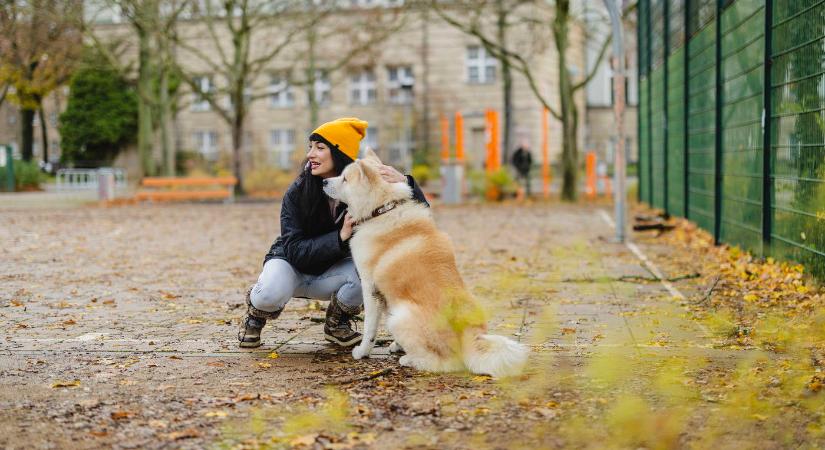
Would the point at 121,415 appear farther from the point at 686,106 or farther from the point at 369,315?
the point at 686,106

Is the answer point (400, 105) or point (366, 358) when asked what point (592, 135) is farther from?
point (366, 358)

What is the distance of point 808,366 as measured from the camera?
5363 mm

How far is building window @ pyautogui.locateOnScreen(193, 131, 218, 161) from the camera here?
2085 inches

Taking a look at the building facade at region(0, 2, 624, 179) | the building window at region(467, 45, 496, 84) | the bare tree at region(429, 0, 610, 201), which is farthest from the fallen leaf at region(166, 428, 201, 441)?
the building window at region(467, 45, 496, 84)

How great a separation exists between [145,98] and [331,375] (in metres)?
28.3

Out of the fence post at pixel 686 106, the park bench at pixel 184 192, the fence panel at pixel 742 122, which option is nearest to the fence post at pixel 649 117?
the fence post at pixel 686 106

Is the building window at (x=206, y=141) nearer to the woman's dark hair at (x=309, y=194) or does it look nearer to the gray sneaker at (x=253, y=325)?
the gray sneaker at (x=253, y=325)

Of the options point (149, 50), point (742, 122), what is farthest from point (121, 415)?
point (149, 50)

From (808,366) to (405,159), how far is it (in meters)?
42.7

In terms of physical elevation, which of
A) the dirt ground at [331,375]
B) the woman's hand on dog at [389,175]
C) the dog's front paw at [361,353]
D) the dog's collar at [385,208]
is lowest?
the dirt ground at [331,375]

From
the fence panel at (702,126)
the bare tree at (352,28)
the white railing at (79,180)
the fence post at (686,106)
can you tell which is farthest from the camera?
the white railing at (79,180)

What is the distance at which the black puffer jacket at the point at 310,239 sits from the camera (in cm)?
644

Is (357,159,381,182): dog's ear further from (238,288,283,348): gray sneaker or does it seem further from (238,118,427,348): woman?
(238,288,283,348): gray sneaker

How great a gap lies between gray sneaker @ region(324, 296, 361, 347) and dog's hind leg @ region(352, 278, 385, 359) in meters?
0.32
